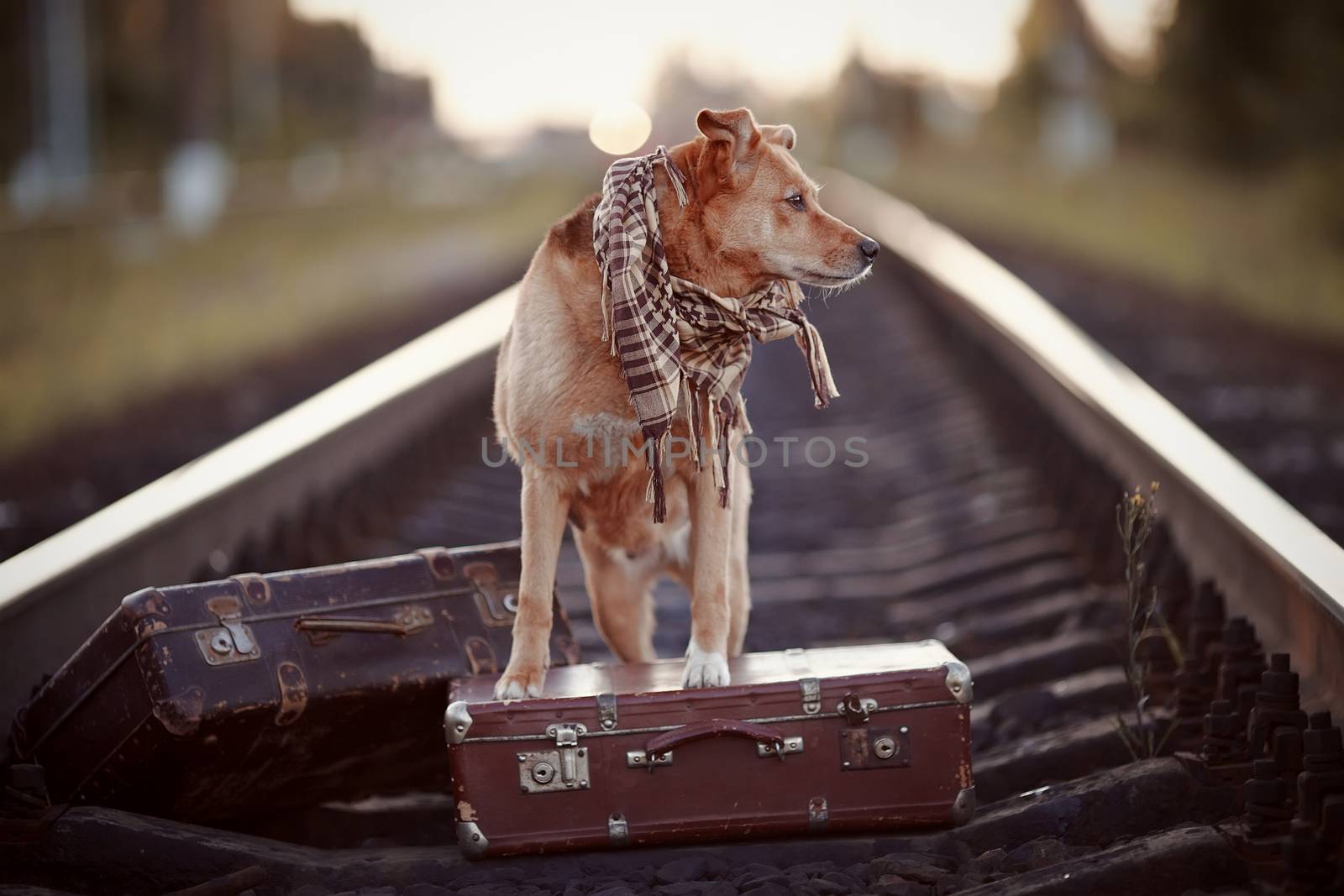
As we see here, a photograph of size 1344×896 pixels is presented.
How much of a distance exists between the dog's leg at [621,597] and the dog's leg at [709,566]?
1.03 ft

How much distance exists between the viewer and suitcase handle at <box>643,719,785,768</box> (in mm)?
3531

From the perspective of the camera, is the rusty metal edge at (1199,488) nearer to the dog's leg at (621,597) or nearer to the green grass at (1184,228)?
the dog's leg at (621,597)

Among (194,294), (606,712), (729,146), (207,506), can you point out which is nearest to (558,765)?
(606,712)

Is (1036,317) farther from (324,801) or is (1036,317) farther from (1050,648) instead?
(324,801)

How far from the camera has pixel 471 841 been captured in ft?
11.5

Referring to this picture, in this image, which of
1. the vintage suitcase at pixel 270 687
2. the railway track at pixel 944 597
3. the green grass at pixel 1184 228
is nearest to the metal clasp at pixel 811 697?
Result: the railway track at pixel 944 597

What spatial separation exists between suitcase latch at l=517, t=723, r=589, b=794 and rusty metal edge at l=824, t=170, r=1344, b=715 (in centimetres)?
160

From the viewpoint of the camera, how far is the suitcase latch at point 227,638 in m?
3.58

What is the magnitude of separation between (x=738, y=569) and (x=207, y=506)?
171cm

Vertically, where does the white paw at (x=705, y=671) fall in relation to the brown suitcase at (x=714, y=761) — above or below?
above

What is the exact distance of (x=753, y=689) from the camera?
141 inches

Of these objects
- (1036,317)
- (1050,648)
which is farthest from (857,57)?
(1050,648)

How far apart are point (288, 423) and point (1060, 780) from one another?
357cm

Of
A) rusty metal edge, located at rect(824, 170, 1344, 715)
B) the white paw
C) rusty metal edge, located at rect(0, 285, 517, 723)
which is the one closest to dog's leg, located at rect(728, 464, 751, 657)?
the white paw
